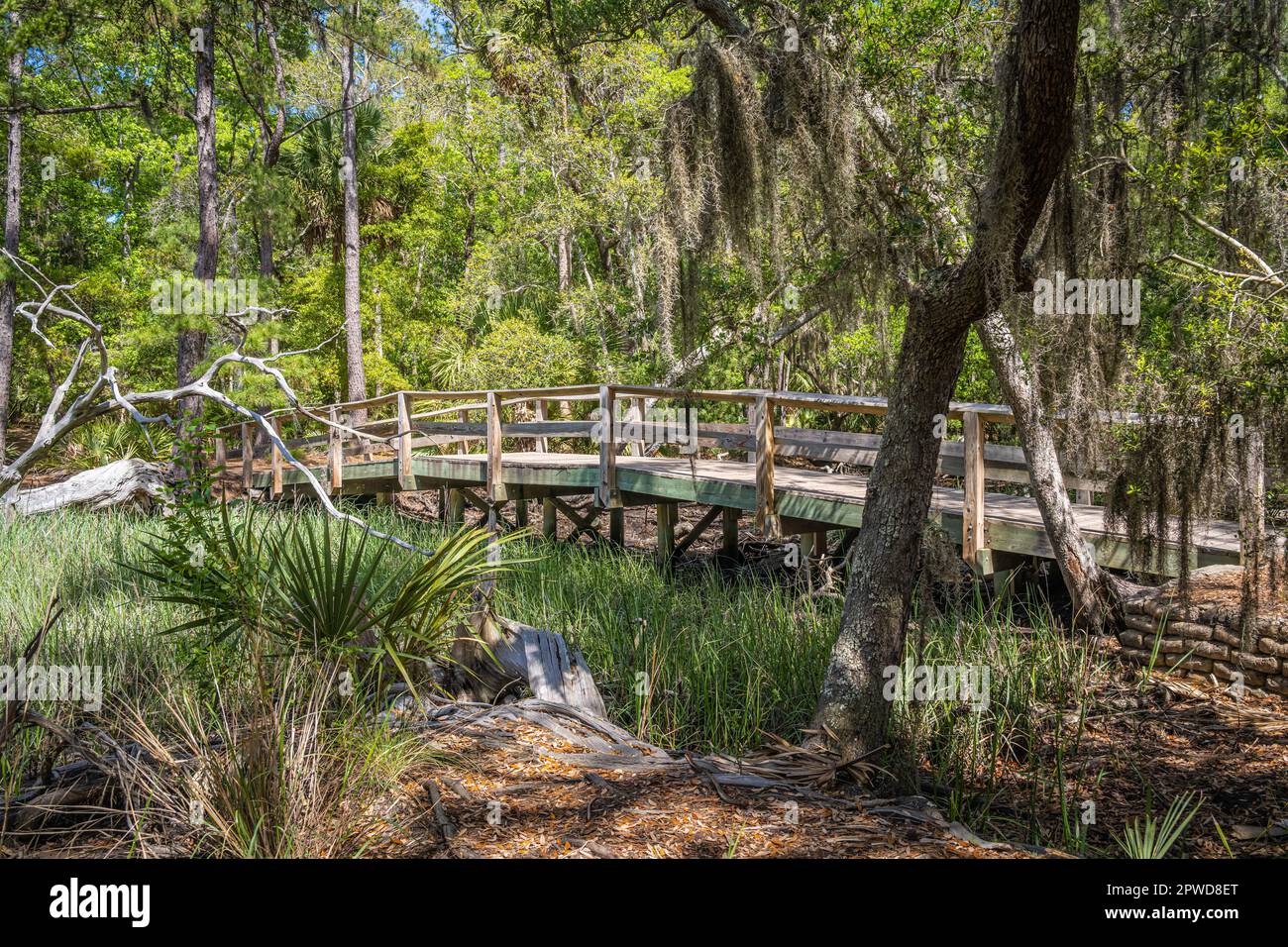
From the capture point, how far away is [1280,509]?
18.4 feet

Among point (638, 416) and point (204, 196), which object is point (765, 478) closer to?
point (638, 416)

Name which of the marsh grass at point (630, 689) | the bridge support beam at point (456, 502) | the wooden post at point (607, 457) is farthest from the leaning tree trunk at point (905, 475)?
the bridge support beam at point (456, 502)

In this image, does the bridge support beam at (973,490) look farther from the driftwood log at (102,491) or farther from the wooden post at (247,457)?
the wooden post at (247,457)

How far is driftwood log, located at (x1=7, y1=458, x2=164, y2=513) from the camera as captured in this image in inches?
497

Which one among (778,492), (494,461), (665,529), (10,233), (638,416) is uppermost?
(10,233)

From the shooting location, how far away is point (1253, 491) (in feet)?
16.0

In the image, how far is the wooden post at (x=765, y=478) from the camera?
828cm

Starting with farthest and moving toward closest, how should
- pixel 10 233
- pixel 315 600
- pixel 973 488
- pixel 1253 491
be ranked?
pixel 10 233
pixel 973 488
pixel 1253 491
pixel 315 600

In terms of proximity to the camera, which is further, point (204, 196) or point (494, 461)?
point (204, 196)

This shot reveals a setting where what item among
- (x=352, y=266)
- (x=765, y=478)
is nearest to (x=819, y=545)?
(x=765, y=478)

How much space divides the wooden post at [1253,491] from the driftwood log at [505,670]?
3538mm

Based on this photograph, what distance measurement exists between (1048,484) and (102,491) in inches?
474

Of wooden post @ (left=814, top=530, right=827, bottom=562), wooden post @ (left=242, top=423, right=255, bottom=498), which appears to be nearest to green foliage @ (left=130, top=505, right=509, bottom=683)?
wooden post @ (left=814, top=530, right=827, bottom=562)

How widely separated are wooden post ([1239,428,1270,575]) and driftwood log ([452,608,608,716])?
3.54 metres
